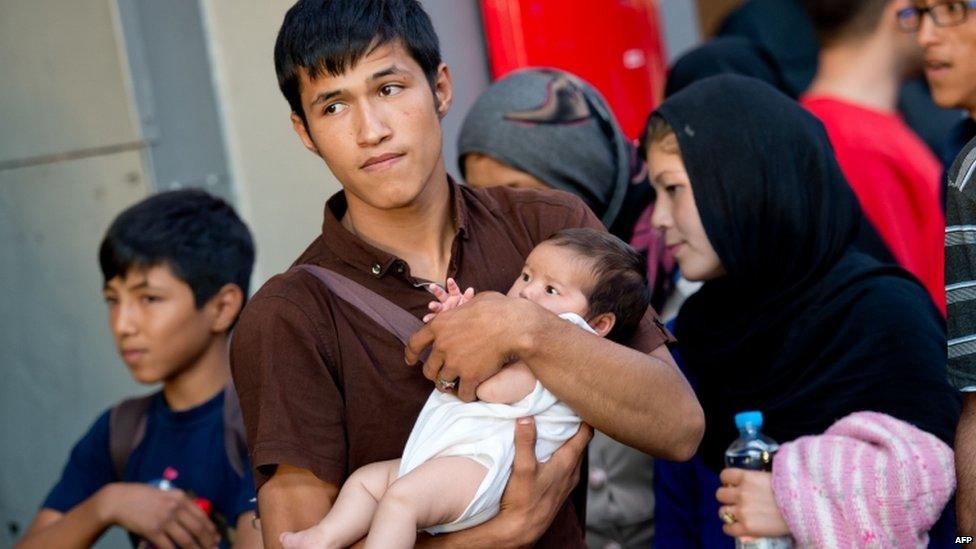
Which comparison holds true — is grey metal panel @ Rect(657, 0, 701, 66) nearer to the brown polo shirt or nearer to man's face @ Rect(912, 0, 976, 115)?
man's face @ Rect(912, 0, 976, 115)

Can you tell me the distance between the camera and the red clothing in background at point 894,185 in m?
5.03

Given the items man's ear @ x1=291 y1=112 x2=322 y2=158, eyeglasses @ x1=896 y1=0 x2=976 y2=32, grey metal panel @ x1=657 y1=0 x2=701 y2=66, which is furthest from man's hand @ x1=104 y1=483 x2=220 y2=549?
grey metal panel @ x1=657 y1=0 x2=701 y2=66

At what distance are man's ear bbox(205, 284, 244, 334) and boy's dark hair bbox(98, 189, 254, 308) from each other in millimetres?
19

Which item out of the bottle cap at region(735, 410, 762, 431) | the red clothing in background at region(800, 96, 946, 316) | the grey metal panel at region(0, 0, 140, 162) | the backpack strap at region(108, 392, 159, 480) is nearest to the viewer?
the bottle cap at region(735, 410, 762, 431)

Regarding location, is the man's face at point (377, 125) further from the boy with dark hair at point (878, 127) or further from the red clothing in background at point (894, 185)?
the red clothing in background at point (894, 185)

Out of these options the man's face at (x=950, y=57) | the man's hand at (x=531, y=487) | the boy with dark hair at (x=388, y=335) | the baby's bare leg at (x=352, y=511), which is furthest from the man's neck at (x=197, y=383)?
the man's face at (x=950, y=57)

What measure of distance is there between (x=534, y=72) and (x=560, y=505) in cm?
198

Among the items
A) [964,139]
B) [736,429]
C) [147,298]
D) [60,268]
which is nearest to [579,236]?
[736,429]

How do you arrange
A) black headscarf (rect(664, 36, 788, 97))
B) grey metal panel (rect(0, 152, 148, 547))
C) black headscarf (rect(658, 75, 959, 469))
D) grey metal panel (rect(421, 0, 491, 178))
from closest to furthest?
black headscarf (rect(658, 75, 959, 469)) → grey metal panel (rect(0, 152, 148, 547)) → grey metal panel (rect(421, 0, 491, 178)) → black headscarf (rect(664, 36, 788, 97))

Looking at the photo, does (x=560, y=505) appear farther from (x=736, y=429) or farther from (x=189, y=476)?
(x=189, y=476)

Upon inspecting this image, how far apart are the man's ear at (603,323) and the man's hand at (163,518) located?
1.30 m

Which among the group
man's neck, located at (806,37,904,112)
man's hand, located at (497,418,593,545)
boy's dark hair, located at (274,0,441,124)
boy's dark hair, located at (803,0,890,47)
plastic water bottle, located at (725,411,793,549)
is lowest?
plastic water bottle, located at (725,411,793,549)

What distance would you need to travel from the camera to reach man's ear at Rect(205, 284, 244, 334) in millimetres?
4109

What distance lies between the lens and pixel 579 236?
2.93 m
